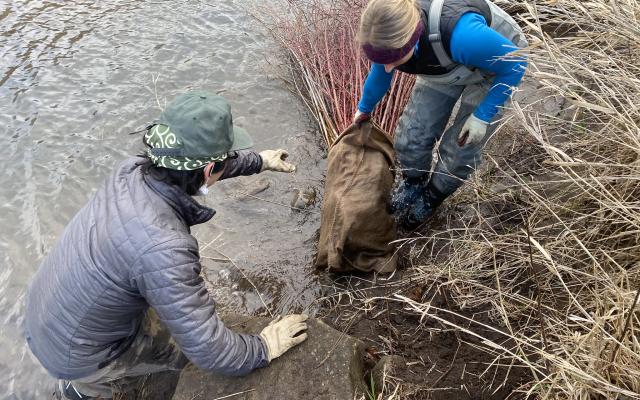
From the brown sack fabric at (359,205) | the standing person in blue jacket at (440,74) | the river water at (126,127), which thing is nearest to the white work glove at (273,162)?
the brown sack fabric at (359,205)

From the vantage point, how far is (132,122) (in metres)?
4.75

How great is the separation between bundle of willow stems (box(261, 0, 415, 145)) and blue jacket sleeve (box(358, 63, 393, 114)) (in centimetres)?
88

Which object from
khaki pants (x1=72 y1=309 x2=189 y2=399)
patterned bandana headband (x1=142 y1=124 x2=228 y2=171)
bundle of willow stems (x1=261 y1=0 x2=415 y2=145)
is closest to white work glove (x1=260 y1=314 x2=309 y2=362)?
khaki pants (x1=72 y1=309 x2=189 y2=399)

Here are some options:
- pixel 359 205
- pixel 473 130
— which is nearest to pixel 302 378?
pixel 359 205

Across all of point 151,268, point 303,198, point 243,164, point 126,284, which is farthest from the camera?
point 303,198

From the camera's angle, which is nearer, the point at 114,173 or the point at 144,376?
the point at 114,173

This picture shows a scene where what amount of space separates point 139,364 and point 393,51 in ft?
7.03

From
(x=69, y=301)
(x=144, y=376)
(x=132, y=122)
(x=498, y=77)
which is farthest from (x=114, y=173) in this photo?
(x=132, y=122)

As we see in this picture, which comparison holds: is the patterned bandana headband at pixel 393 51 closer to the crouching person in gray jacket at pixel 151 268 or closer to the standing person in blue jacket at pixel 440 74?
the standing person in blue jacket at pixel 440 74

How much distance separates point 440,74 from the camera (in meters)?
2.70

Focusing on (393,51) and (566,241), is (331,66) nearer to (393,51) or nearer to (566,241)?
(393,51)

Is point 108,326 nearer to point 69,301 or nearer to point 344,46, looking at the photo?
point 69,301

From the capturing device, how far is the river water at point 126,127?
343cm

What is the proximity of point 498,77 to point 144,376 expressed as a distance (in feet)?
8.65
